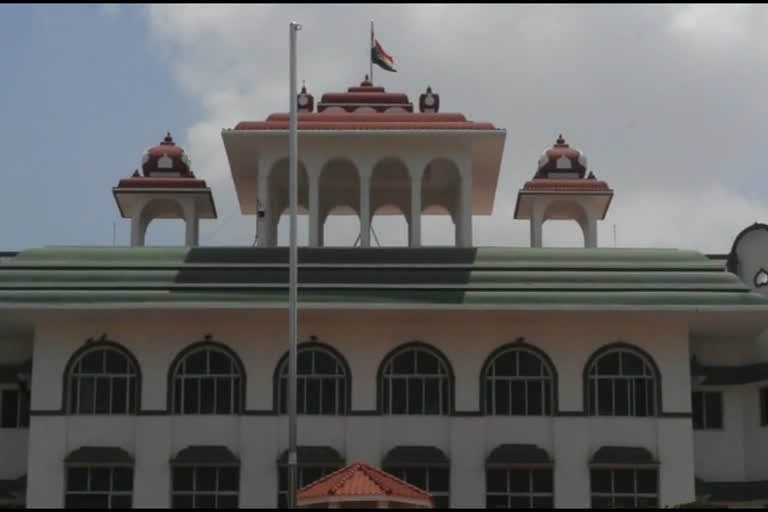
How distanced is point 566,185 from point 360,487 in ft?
45.3

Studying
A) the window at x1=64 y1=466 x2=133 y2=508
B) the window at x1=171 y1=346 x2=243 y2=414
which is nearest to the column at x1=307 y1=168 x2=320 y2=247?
the window at x1=171 y1=346 x2=243 y2=414

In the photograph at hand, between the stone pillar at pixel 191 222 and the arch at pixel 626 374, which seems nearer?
the arch at pixel 626 374

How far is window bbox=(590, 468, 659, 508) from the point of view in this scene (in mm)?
33375

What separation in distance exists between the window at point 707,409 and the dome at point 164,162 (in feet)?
48.5

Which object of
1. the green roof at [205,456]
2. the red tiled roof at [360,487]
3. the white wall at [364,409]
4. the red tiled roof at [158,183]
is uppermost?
the red tiled roof at [158,183]

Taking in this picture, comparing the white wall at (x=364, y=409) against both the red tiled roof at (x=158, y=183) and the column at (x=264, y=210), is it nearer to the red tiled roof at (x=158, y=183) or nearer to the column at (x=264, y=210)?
the column at (x=264, y=210)

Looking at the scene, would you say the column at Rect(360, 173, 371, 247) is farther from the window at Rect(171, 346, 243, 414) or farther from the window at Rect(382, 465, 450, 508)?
the window at Rect(382, 465, 450, 508)

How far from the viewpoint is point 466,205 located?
1471 inches

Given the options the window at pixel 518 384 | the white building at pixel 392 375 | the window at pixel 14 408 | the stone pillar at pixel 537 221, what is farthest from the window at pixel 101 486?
the stone pillar at pixel 537 221

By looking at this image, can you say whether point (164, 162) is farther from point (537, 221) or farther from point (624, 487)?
point (624, 487)

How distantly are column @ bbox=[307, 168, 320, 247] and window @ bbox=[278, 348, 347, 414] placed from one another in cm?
372

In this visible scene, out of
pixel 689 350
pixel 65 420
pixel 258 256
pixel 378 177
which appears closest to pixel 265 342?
pixel 258 256

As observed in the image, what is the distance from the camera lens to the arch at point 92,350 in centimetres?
3403

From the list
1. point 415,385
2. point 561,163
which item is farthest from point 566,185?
point 415,385
